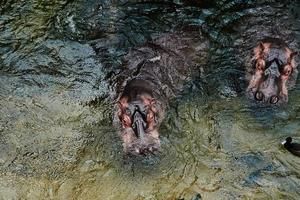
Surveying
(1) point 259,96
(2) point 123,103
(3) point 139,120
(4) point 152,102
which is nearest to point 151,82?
(4) point 152,102

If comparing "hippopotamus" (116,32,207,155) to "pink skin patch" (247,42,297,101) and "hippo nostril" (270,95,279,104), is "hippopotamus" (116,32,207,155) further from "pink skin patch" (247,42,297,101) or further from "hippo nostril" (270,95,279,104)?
"hippo nostril" (270,95,279,104)

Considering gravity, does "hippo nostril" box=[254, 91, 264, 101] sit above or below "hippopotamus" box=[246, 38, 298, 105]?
below

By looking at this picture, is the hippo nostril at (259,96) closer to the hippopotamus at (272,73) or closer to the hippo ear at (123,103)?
the hippopotamus at (272,73)

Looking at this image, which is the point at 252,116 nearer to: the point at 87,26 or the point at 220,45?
the point at 220,45

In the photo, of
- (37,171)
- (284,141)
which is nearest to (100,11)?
(37,171)

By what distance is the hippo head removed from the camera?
700 cm

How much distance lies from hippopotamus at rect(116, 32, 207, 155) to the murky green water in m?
0.16

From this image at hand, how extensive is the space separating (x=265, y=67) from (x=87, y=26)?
2.98 m

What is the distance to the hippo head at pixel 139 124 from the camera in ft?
23.0

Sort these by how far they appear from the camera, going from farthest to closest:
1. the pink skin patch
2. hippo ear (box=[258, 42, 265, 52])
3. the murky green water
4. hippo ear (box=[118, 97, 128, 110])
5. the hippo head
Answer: hippo ear (box=[258, 42, 265, 52]) → the pink skin patch → the murky green water → hippo ear (box=[118, 97, 128, 110]) → the hippo head

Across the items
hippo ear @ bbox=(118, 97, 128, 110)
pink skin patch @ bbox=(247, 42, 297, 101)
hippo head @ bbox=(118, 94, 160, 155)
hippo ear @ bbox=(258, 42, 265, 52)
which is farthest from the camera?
hippo ear @ bbox=(258, 42, 265, 52)

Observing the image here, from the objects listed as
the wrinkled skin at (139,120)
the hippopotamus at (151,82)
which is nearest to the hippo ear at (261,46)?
the hippopotamus at (151,82)

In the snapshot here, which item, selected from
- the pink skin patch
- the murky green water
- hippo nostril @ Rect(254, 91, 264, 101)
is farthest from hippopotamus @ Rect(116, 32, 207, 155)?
hippo nostril @ Rect(254, 91, 264, 101)

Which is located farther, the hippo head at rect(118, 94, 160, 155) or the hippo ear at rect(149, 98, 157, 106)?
the hippo ear at rect(149, 98, 157, 106)
